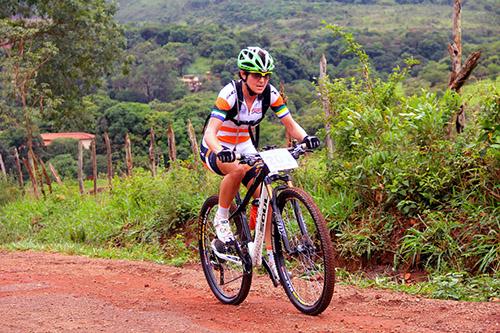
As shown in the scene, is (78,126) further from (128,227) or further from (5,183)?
(128,227)

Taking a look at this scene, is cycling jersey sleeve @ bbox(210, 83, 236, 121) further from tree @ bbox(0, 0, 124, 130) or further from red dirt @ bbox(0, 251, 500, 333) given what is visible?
tree @ bbox(0, 0, 124, 130)

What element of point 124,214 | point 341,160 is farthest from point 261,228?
point 124,214

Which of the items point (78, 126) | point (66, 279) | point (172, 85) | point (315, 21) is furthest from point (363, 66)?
point (315, 21)

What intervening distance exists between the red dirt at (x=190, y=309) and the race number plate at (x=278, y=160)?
1.14 metres

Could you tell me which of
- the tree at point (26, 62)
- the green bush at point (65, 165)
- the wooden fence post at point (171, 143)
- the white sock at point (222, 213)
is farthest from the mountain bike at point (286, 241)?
the green bush at point (65, 165)

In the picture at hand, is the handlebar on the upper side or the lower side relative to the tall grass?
upper

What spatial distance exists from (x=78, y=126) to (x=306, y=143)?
20776mm

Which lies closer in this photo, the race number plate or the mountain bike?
the mountain bike

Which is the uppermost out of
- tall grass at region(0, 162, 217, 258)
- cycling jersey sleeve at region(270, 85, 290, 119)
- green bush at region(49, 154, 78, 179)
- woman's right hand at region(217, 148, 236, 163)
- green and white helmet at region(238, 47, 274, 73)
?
green and white helmet at region(238, 47, 274, 73)

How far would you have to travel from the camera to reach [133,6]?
5300 inches

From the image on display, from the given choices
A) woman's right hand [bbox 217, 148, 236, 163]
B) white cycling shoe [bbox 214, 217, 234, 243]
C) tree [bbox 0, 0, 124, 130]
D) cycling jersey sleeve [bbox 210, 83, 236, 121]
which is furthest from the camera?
tree [bbox 0, 0, 124, 130]

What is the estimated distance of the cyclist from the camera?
224 inches

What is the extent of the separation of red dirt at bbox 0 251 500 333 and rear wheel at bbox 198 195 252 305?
140 millimetres

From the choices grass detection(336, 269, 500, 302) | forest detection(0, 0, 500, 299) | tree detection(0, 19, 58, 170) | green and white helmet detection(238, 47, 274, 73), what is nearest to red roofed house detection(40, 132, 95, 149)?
forest detection(0, 0, 500, 299)
